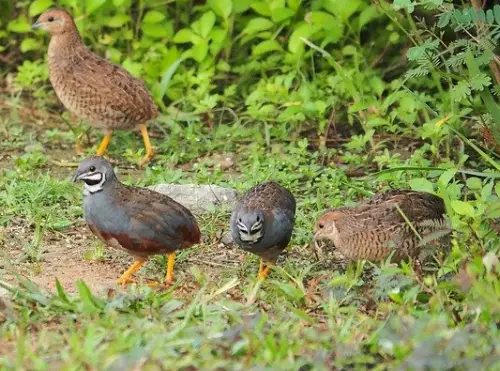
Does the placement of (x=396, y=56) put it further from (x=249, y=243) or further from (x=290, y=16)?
(x=249, y=243)

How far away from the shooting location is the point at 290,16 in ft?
32.4

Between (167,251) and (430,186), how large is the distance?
161cm

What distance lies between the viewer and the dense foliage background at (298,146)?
18.2ft

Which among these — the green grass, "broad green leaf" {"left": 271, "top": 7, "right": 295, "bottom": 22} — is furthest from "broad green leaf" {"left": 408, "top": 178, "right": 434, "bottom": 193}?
"broad green leaf" {"left": 271, "top": 7, "right": 295, "bottom": 22}

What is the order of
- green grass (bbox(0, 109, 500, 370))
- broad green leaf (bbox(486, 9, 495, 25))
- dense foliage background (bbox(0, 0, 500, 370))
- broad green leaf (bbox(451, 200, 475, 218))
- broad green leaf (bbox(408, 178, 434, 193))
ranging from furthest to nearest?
1. broad green leaf (bbox(408, 178, 434, 193))
2. broad green leaf (bbox(486, 9, 495, 25))
3. broad green leaf (bbox(451, 200, 475, 218))
4. dense foliage background (bbox(0, 0, 500, 370))
5. green grass (bbox(0, 109, 500, 370))

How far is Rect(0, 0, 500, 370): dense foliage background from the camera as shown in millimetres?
5547

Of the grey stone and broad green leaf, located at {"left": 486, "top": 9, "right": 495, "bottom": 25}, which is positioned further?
the grey stone

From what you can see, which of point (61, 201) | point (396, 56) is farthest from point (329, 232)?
point (396, 56)

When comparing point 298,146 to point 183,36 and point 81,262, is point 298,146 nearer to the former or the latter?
point 183,36

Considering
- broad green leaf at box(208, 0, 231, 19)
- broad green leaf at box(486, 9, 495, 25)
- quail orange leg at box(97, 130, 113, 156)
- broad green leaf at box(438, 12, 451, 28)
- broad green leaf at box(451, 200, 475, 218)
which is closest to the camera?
broad green leaf at box(451, 200, 475, 218)

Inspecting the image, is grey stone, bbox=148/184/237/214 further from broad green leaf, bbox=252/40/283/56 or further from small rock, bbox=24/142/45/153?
broad green leaf, bbox=252/40/283/56

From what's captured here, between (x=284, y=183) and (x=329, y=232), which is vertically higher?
(x=329, y=232)

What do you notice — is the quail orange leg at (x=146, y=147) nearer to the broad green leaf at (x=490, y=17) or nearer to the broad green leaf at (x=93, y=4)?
the broad green leaf at (x=93, y=4)

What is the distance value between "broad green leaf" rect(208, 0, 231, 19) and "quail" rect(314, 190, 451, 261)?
126 inches
